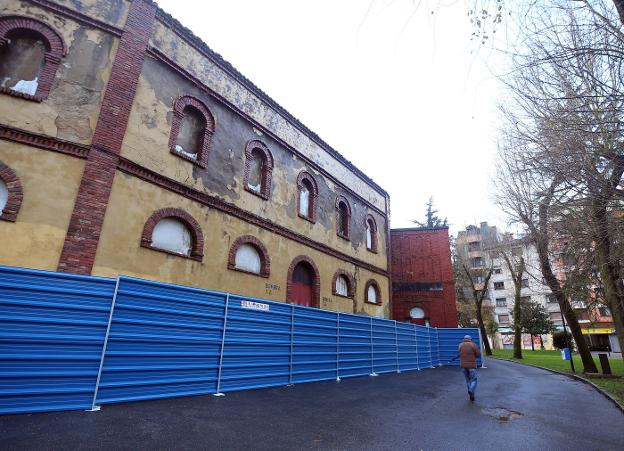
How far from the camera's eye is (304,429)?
5293 millimetres

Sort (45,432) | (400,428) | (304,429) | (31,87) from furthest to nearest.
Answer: (31,87), (400,428), (304,429), (45,432)

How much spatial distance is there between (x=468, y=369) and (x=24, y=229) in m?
10.7

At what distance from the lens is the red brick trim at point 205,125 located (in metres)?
10.6

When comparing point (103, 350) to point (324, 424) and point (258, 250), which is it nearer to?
point (324, 424)

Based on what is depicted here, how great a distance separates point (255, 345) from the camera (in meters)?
8.45

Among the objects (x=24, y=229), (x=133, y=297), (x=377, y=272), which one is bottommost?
(x=133, y=297)

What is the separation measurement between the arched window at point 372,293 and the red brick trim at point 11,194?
15.0 metres

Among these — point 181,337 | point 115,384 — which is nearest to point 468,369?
point 181,337

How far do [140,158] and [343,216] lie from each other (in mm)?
11373

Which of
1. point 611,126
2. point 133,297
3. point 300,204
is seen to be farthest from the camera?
point 300,204

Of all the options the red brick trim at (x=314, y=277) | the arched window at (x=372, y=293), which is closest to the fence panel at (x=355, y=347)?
the red brick trim at (x=314, y=277)

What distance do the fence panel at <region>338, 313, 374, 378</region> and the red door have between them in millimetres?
2803

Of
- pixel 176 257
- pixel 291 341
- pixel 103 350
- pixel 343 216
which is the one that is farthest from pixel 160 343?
pixel 343 216

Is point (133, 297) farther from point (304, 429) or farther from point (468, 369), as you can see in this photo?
point (468, 369)
